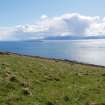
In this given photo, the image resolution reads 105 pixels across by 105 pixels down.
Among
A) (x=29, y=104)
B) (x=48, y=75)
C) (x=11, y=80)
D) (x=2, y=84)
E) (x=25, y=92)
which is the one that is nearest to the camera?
(x=29, y=104)

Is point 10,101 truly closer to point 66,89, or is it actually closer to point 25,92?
point 25,92

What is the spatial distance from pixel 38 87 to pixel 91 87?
4.52 meters

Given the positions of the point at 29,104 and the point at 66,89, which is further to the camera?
the point at 66,89

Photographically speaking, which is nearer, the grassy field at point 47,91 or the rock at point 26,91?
the grassy field at point 47,91

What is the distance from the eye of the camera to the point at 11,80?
22188mm

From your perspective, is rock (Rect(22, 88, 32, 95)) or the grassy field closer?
the grassy field

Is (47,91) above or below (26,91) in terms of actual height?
below

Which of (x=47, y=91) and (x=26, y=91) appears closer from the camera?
(x=26, y=91)

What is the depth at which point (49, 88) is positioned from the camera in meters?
21.7

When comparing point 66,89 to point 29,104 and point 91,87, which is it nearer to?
point 91,87

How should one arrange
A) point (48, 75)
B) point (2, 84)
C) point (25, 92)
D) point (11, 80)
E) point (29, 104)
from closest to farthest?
1. point (29, 104)
2. point (25, 92)
3. point (2, 84)
4. point (11, 80)
5. point (48, 75)

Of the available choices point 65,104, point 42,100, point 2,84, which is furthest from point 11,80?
point 65,104

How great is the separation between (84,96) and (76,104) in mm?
2319

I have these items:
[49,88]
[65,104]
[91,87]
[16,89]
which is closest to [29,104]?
[65,104]
